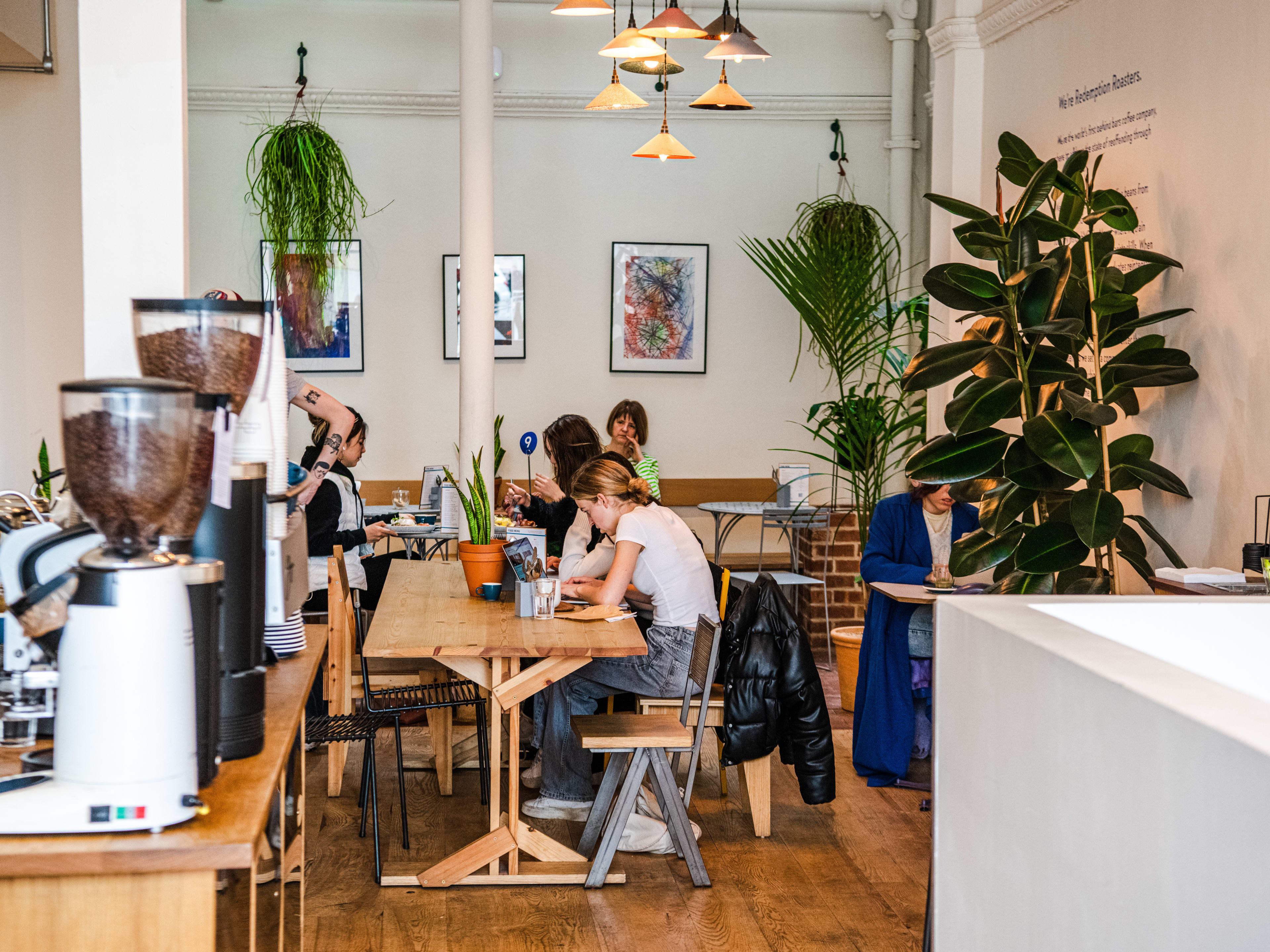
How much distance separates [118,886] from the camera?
1.35 metres

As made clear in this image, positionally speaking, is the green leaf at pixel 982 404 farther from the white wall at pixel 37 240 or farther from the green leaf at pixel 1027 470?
the white wall at pixel 37 240

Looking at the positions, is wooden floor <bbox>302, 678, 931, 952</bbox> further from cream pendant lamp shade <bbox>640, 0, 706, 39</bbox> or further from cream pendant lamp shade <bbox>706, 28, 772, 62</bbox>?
cream pendant lamp shade <bbox>706, 28, 772, 62</bbox>

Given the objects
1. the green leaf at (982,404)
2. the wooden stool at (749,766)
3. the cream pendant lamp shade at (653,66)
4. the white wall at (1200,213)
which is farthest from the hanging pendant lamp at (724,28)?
the wooden stool at (749,766)

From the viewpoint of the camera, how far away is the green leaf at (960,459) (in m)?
3.24

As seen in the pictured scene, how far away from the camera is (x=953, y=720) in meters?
1.53

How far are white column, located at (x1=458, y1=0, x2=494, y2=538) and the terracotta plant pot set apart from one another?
1.26 metres

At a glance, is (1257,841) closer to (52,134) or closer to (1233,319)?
(1233,319)

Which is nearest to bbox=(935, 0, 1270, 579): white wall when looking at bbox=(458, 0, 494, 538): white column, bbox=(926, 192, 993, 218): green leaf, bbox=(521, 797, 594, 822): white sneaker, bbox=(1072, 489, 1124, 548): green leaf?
bbox=(1072, 489, 1124, 548): green leaf

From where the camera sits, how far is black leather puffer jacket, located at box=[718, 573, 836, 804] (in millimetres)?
3775

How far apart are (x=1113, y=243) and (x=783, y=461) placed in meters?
4.63

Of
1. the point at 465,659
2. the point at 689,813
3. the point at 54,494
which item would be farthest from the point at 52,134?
the point at 689,813

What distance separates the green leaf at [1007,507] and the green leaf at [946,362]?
0.36 metres

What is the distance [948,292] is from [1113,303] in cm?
47

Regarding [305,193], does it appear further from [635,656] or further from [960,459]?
[960,459]
